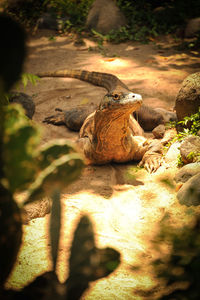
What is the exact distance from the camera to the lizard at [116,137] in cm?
388

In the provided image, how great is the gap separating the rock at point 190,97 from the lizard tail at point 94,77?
2055mm

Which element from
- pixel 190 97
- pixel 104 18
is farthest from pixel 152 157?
pixel 104 18

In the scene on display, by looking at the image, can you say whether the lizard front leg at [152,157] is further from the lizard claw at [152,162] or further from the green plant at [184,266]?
the green plant at [184,266]

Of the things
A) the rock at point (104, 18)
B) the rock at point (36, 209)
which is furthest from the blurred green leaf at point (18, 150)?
the rock at point (104, 18)

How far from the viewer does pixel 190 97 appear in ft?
14.3

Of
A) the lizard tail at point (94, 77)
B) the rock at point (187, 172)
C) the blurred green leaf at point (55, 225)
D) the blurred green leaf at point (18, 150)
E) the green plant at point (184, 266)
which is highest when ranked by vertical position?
the blurred green leaf at point (18, 150)

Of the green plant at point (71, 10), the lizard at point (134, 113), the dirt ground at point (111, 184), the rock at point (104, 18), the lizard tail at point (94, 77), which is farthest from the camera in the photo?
the green plant at point (71, 10)

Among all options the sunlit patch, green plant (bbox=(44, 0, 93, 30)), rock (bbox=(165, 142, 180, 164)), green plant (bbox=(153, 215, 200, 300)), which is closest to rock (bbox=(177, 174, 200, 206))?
rock (bbox=(165, 142, 180, 164))

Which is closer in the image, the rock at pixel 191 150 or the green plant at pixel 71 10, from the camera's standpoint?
the rock at pixel 191 150

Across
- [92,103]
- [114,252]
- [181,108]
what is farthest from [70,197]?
[92,103]

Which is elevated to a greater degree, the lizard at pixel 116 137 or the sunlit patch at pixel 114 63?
the lizard at pixel 116 137

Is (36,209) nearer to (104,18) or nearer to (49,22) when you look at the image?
(104,18)

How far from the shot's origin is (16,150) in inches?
27.5

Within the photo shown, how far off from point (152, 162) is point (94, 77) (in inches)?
144
